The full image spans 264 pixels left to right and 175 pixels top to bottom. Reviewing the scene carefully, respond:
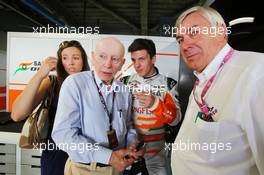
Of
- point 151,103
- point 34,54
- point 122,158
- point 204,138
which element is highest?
point 34,54

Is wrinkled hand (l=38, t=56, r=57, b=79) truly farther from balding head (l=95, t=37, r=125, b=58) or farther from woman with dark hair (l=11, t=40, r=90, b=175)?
balding head (l=95, t=37, r=125, b=58)

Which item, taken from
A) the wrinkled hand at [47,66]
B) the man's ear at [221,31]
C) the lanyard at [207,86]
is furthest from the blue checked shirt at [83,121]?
the man's ear at [221,31]

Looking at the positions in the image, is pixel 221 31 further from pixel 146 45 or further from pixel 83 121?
pixel 83 121

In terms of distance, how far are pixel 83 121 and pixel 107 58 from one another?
1.05ft

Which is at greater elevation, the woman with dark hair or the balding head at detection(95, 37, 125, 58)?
the balding head at detection(95, 37, 125, 58)

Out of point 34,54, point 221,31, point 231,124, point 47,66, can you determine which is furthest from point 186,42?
point 34,54

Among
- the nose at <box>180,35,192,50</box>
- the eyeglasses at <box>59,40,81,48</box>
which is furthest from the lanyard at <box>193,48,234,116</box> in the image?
the eyeglasses at <box>59,40,81,48</box>

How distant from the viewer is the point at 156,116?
1.13 meters

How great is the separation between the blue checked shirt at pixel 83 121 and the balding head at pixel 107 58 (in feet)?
0.14

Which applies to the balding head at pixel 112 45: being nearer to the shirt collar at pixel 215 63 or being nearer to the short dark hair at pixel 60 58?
the short dark hair at pixel 60 58

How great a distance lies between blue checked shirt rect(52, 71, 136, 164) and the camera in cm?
98

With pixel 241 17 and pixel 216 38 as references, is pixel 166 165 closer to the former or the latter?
pixel 216 38

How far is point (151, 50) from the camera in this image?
1.15 m

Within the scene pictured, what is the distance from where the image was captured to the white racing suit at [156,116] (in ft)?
3.69
